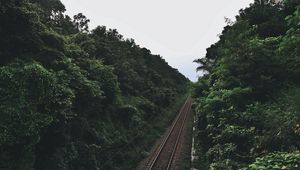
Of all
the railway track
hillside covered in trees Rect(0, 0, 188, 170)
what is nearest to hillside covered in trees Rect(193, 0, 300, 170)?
the railway track

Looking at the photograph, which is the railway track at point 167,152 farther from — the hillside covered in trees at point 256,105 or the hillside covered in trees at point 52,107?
the hillside covered in trees at point 256,105

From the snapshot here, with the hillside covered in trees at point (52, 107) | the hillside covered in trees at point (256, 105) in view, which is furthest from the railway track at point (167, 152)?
the hillside covered in trees at point (256, 105)

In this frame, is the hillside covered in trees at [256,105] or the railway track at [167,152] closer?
the hillside covered in trees at [256,105]

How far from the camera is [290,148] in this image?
11352 millimetres

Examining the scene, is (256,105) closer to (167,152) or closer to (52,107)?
(52,107)

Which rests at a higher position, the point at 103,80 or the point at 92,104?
the point at 103,80

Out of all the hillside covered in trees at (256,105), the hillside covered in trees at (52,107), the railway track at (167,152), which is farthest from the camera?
the railway track at (167,152)

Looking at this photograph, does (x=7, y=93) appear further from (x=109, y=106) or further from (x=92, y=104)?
(x=109, y=106)

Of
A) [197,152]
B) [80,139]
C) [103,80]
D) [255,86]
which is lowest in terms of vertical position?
[197,152]

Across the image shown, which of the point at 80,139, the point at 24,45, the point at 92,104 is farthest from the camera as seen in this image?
the point at 92,104

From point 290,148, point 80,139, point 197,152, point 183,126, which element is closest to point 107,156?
point 80,139

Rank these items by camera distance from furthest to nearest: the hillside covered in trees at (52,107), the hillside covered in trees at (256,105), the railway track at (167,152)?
the railway track at (167,152)
the hillside covered in trees at (52,107)
the hillside covered in trees at (256,105)

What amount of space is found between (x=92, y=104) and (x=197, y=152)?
25.2ft

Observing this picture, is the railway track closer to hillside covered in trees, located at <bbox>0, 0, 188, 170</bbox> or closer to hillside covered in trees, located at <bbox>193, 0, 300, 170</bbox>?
hillside covered in trees, located at <bbox>0, 0, 188, 170</bbox>
